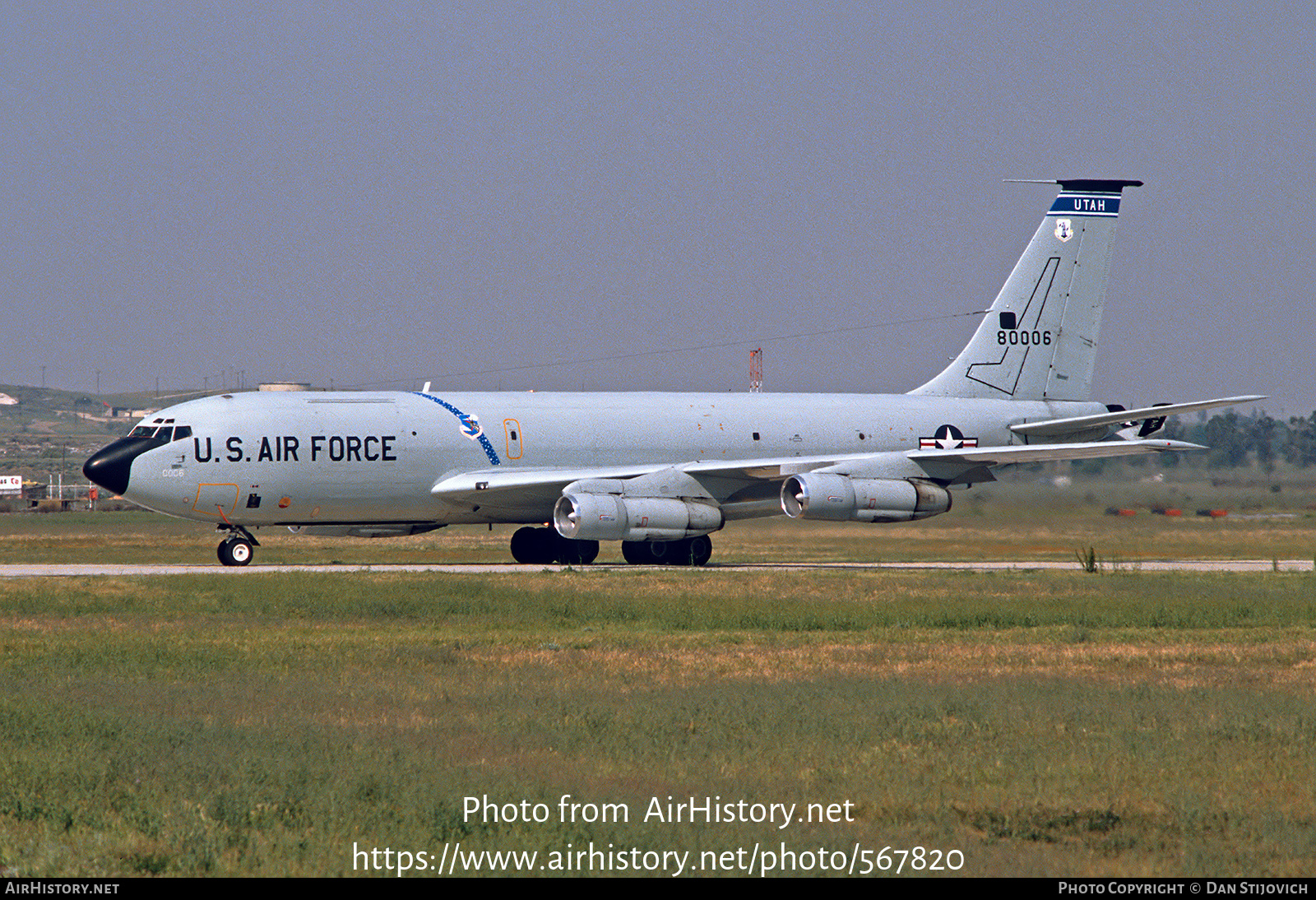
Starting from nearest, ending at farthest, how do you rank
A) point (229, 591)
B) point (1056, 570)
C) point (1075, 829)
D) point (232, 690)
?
point (1075, 829) < point (232, 690) < point (229, 591) < point (1056, 570)

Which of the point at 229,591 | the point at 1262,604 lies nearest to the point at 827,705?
the point at 1262,604

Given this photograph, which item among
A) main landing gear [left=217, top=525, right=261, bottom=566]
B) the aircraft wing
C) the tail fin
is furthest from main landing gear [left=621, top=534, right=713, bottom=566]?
the tail fin

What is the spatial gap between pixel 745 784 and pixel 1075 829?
198 cm

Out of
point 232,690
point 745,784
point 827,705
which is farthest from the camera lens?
point 232,690

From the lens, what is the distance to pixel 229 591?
2116cm

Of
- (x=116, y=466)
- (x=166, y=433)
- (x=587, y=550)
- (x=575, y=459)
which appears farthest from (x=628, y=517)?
(x=116, y=466)

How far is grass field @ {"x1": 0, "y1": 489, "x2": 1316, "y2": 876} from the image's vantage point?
7.48 m

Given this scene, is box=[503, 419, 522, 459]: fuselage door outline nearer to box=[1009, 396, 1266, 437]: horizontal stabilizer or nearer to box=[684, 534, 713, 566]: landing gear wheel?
box=[684, 534, 713, 566]: landing gear wheel

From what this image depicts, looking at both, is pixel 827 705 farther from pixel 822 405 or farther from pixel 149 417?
pixel 822 405

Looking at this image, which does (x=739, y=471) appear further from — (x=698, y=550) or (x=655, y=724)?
(x=655, y=724)

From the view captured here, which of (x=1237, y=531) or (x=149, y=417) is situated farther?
(x=1237, y=531)

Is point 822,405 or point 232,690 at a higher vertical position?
point 822,405

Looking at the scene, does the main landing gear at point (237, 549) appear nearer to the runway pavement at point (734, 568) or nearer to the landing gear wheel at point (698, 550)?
the runway pavement at point (734, 568)

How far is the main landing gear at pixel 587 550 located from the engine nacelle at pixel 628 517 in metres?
1.46
